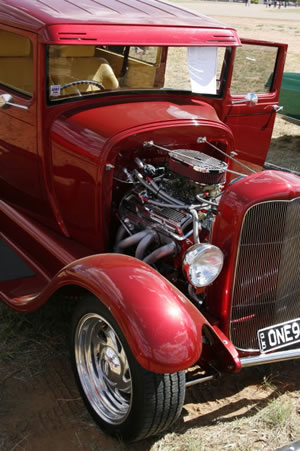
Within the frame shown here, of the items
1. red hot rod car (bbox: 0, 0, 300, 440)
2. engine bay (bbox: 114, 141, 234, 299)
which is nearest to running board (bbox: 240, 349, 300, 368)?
red hot rod car (bbox: 0, 0, 300, 440)

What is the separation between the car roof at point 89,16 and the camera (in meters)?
3.13

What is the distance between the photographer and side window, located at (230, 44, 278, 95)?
4105mm

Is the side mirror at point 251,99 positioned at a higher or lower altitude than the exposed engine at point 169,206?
higher

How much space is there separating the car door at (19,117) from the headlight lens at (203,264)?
4.68 ft

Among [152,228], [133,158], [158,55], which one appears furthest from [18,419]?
[158,55]

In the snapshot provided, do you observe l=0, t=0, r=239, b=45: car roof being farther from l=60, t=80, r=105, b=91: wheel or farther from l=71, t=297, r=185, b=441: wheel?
l=71, t=297, r=185, b=441: wheel

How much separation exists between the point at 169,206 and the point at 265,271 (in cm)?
61

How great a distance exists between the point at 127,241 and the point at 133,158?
51 centimetres

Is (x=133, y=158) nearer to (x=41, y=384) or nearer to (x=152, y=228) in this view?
(x=152, y=228)

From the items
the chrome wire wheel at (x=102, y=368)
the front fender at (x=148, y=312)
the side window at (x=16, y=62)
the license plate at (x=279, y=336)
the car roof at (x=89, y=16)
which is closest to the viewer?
the front fender at (x=148, y=312)

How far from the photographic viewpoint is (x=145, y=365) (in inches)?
89.0

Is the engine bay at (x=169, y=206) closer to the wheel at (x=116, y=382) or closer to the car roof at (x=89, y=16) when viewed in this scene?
the wheel at (x=116, y=382)

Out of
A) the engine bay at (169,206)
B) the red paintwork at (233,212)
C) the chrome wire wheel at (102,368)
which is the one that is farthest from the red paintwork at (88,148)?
the chrome wire wheel at (102,368)

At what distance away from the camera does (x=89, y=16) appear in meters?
3.30
